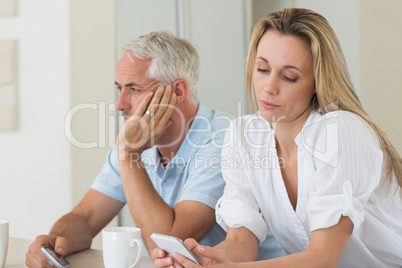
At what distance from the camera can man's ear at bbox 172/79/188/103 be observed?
70.1 inches

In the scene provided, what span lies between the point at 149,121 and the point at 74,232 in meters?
0.43

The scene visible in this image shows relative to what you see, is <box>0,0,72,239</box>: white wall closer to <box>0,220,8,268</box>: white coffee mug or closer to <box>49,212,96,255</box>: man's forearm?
<box>49,212,96,255</box>: man's forearm

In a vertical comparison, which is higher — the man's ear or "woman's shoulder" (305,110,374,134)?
the man's ear

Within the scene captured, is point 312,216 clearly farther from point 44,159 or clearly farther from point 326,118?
point 44,159

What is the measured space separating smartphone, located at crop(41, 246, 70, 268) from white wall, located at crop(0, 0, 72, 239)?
149 cm

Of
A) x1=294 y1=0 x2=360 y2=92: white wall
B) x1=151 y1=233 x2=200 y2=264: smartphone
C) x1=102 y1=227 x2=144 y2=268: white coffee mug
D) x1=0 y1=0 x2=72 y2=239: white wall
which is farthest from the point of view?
x1=0 y1=0 x2=72 y2=239: white wall

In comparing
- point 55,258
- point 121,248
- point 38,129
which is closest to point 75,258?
point 55,258

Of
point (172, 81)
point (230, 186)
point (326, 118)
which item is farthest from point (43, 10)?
point (326, 118)

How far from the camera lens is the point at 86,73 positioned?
8.88 feet

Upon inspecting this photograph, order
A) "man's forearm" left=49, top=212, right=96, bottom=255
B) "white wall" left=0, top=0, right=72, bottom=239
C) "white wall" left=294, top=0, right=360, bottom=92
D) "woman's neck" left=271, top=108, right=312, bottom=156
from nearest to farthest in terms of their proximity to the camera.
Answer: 1. "woman's neck" left=271, top=108, right=312, bottom=156
2. "man's forearm" left=49, top=212, right=96, bottom=255
3. "white wall" left=294, top=0, right=360, bottom=92
4. "white wall" left=0, top=0, right=72, bottom=239

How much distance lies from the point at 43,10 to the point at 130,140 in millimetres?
1352

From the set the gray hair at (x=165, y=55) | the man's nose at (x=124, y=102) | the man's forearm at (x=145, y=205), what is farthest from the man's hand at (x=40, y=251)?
the gray hair at (x=165, y=55)

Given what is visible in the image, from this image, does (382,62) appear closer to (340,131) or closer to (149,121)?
(149,121)

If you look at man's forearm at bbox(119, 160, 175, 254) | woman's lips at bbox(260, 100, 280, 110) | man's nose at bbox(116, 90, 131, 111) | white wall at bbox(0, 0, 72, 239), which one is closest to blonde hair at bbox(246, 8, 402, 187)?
woman's lips at bbox(260, 100, 280, 110)
